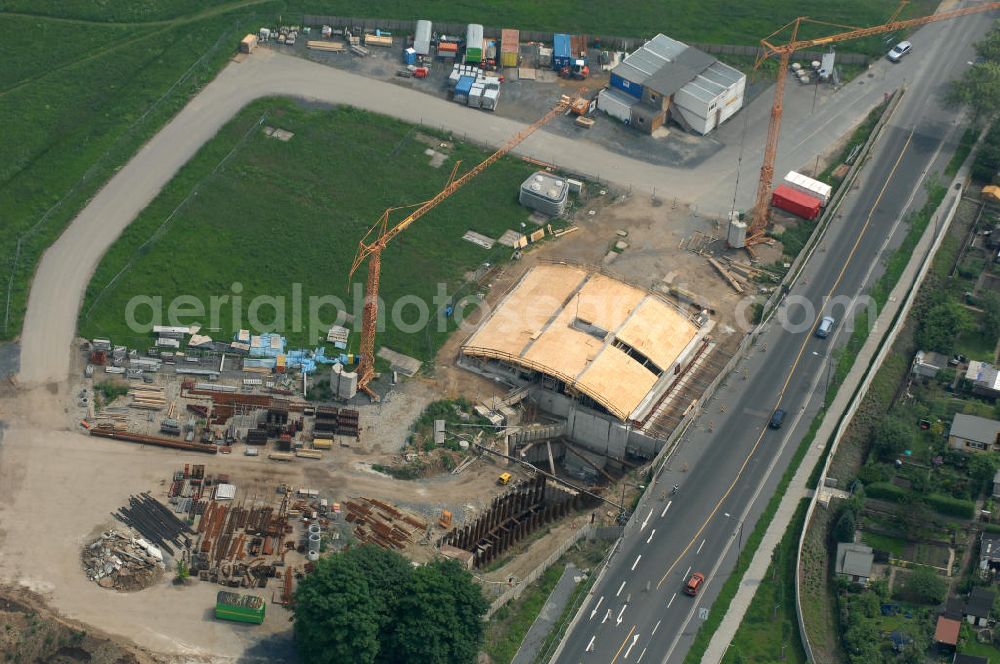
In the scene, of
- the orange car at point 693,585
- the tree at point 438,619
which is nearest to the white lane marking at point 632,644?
the orange car at point 693,585

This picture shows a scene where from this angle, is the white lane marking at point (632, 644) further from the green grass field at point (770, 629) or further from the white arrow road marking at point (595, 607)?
the green grass field at point (770, 629)

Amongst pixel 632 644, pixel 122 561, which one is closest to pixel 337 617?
pixel 122 561

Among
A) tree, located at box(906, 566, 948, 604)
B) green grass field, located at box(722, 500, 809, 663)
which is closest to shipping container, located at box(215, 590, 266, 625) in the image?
green grass field, located at box(722, 500, 809, 663)

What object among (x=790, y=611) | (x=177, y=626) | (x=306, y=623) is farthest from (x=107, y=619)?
(x=790, y=611)

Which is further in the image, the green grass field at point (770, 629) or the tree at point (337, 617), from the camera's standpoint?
the green grass field at point (770, 629)

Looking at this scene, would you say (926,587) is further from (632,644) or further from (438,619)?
(438,619)

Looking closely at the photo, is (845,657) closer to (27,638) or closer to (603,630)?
(603,630)
